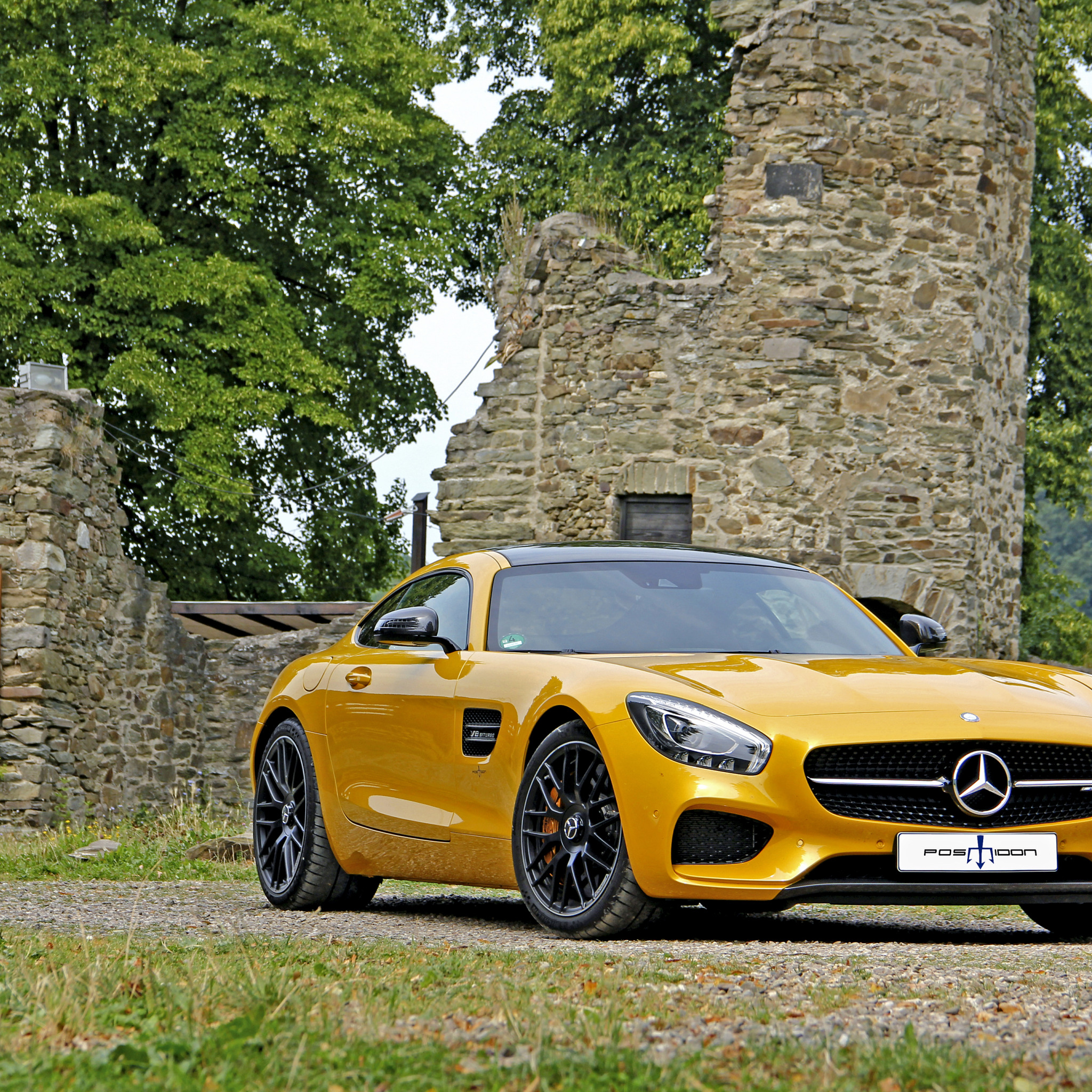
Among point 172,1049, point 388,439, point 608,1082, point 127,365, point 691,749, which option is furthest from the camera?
point 388,439

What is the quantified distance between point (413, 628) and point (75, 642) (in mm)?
10667

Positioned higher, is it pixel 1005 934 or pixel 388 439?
pixel 388 439

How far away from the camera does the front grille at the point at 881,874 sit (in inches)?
218

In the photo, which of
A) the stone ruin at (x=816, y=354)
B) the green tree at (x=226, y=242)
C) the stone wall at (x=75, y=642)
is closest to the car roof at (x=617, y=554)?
the stone wall at (x=75, y=642)

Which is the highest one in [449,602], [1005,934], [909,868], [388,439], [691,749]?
[388,439]

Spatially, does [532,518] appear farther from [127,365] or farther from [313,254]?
[313,254]

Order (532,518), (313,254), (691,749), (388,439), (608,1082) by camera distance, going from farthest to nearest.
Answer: (388,439)
(313,254)
(532,518)
(691,749)
(608,1082)

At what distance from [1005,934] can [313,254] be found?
2268 cm

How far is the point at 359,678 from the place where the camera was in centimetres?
739

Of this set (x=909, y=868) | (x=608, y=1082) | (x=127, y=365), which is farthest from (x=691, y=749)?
(x=127, y=365)

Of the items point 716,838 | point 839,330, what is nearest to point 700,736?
point 716,838

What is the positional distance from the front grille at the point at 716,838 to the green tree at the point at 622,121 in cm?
2063

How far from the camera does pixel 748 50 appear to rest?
1762 cm

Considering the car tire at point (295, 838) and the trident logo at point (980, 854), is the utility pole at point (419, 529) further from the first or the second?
the trident logo at point (980, 854)
